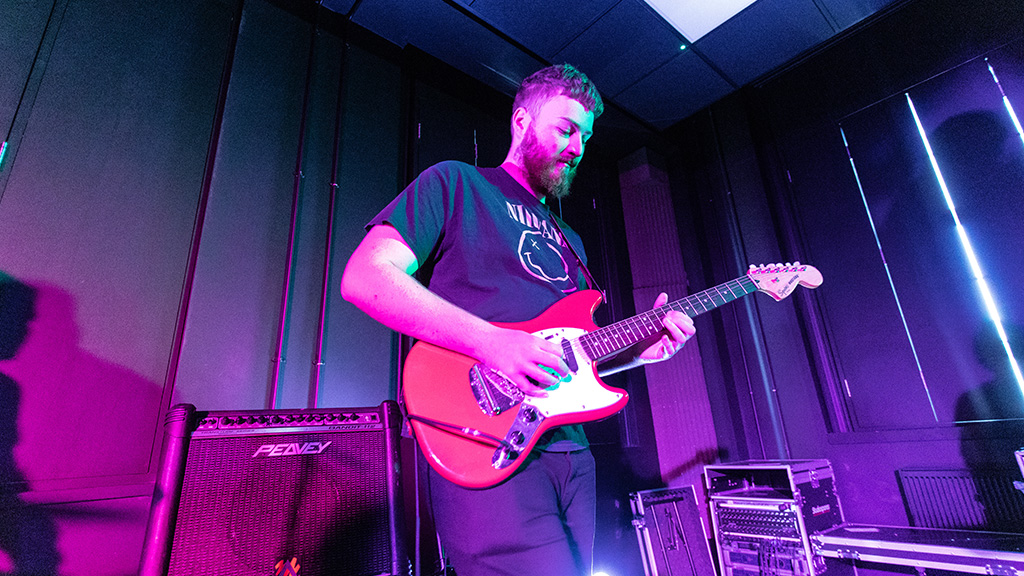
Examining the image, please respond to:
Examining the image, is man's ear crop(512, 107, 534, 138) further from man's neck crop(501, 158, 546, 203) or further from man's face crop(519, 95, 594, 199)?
man's neck crop(501, 158, 546, 203)

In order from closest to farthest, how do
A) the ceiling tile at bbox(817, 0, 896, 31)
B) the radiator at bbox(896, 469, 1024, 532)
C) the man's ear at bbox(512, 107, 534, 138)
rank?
the man's ear at bbox(512, 107, 534, 138)
the radiator at bbox(896, 469, 1024, 532)
the ceiling tile at bbox(817, 0, 896, 31)

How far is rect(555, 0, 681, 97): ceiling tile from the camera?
3295 millimetres

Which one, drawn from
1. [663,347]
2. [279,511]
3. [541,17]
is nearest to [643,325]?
[663,347]

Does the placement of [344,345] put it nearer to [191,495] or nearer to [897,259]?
[191,495]

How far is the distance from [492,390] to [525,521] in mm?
296

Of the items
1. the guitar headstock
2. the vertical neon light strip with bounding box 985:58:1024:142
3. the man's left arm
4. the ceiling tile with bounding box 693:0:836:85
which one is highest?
the ceiling tile with bounding box 693:0:836:85

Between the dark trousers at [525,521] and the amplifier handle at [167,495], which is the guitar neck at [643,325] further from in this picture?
the amplifier handle at [167,495]

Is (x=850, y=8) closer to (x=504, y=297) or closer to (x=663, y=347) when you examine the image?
(x=663, y=347)

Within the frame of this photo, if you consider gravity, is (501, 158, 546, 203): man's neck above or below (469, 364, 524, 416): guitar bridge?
above

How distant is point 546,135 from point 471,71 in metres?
2.25

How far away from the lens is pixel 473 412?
112cm

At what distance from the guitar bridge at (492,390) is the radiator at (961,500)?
8.97ft

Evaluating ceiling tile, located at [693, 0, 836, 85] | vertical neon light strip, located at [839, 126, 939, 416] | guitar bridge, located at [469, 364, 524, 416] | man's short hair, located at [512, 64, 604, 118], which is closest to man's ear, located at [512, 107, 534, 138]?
man's short hair, located at [512, 64, 604, 118]

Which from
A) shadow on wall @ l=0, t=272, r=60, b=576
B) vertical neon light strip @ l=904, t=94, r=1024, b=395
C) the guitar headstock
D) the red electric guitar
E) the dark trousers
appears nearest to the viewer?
the dark trousers
